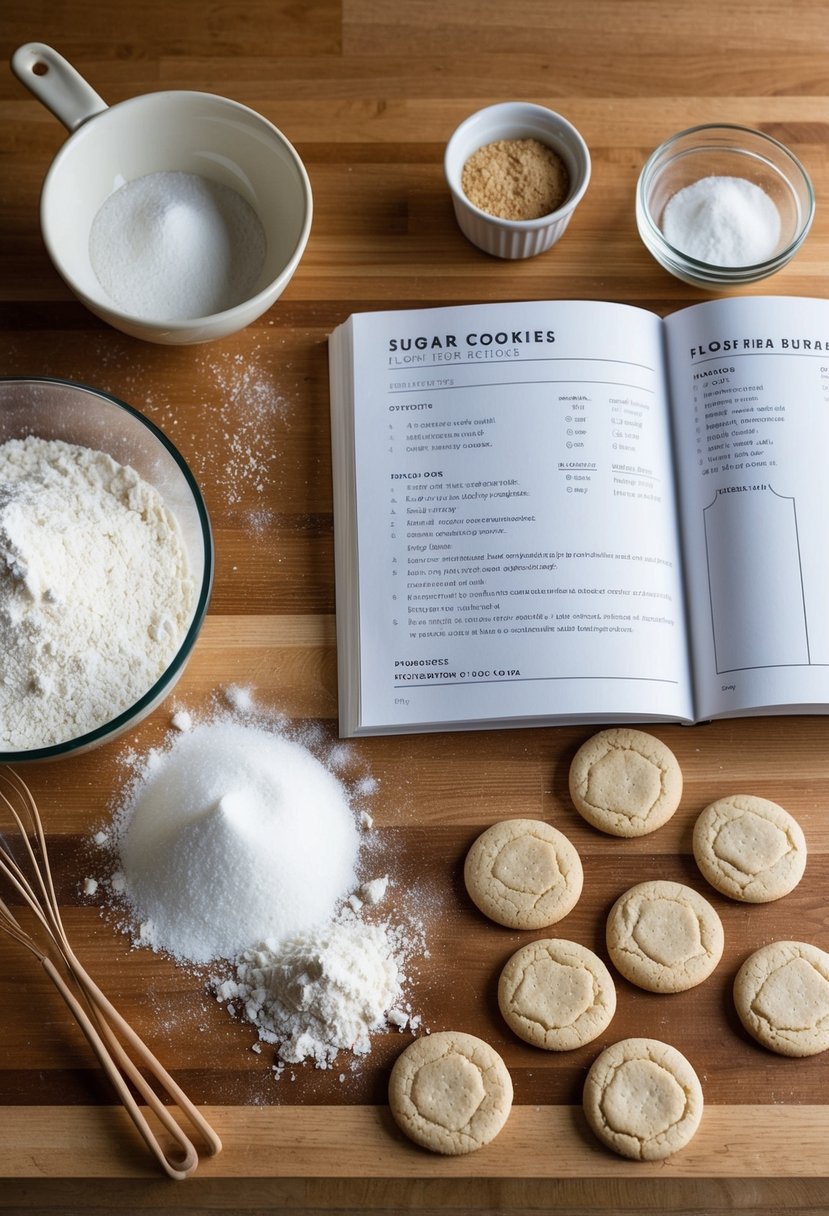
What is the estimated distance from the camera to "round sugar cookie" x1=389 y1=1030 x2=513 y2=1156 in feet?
2.71

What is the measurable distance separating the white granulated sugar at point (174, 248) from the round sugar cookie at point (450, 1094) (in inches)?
25.9

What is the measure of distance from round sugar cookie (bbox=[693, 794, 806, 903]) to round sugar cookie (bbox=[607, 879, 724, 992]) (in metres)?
0.03

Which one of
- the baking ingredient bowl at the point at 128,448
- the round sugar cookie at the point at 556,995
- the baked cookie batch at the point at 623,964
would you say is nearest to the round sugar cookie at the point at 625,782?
the baked cookie batch at the point at 623,964

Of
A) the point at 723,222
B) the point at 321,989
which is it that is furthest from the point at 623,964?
the point at 723,222

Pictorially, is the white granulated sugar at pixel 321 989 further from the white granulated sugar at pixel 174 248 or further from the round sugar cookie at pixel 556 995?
the white granulated sugar at pixel 174 248

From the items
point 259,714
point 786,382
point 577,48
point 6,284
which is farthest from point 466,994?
point 577,48

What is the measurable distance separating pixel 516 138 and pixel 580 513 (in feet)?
1.20

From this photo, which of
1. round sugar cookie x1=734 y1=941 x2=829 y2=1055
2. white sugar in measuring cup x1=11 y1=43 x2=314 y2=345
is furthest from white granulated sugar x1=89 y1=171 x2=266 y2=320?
round sugar cookie x1=734 y1=941 x2=829 y2=1055

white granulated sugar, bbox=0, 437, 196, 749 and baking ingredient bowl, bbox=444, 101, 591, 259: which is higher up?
baking ingredient bowl, bbox=444, 101, 591, 259

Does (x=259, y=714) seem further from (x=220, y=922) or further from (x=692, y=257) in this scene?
(x=692, y=257)

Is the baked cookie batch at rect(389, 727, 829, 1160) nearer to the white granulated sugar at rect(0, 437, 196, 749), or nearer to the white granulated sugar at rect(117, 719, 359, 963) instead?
the white granulated sugar at rect(117, 719, 359, 963)

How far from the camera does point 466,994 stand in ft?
2.87

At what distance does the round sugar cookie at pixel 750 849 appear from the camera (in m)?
0.89

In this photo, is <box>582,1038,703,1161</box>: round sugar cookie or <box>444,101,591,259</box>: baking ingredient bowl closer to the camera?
<box>582,1038,703,1161</box>: round sugar cookie
